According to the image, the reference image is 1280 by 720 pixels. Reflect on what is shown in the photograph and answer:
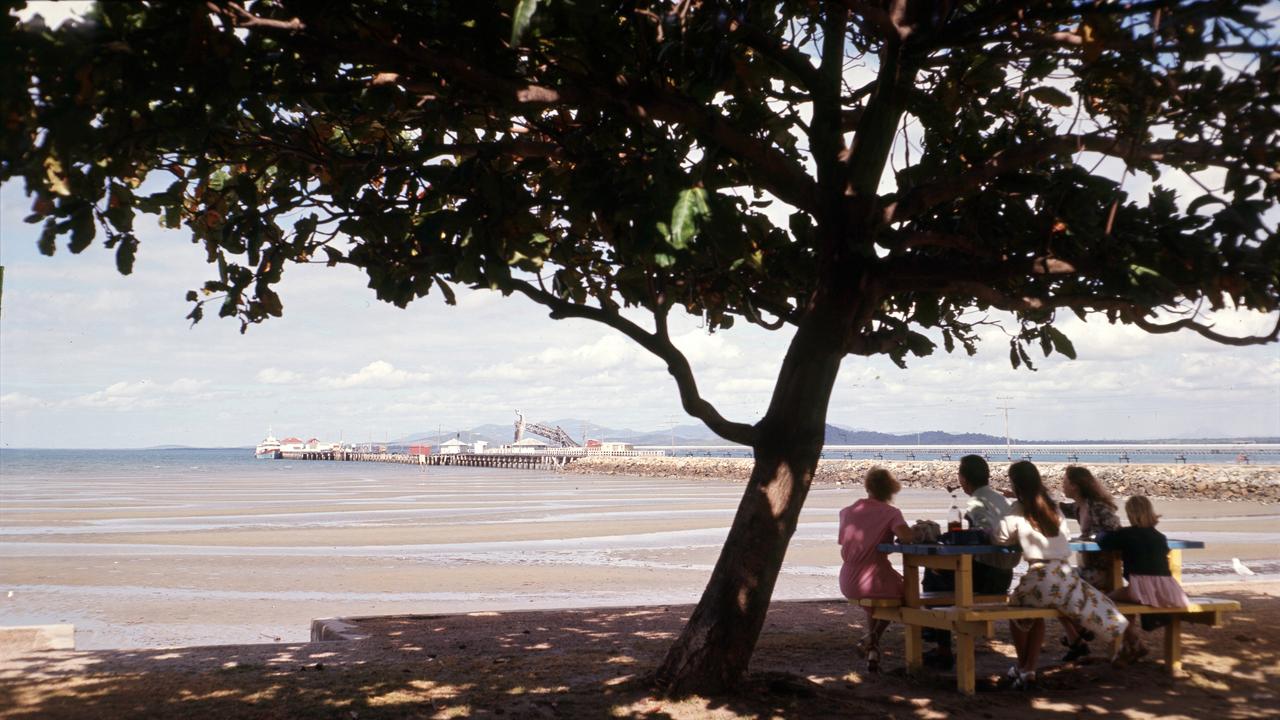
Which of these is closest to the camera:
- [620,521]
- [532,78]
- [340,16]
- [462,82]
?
[340,16]

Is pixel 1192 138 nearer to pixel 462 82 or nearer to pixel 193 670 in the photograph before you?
pixel 462 82

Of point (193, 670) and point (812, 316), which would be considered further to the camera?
point (193, 670)

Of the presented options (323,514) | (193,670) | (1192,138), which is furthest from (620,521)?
(1192,138)

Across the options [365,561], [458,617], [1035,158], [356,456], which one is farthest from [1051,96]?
[356,456]

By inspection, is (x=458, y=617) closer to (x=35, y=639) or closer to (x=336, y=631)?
(x=336, y=631)

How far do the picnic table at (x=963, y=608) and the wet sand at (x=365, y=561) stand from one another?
5747mm

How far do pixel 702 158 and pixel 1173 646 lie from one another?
4677 millimetres

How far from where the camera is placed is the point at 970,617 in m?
5.92

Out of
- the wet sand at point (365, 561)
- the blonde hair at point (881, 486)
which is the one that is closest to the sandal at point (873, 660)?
the blonde hair at point (881, 486)

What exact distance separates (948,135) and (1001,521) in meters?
2.58

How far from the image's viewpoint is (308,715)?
552 cm

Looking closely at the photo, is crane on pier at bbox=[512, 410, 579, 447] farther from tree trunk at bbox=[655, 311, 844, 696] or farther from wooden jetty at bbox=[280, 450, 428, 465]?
tree trunk at bbox=[655, 311, 844, 696]

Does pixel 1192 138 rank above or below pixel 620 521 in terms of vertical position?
above

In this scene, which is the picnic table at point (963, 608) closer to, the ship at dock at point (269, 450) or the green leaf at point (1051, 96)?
the green leaf at point (1051, 96)
